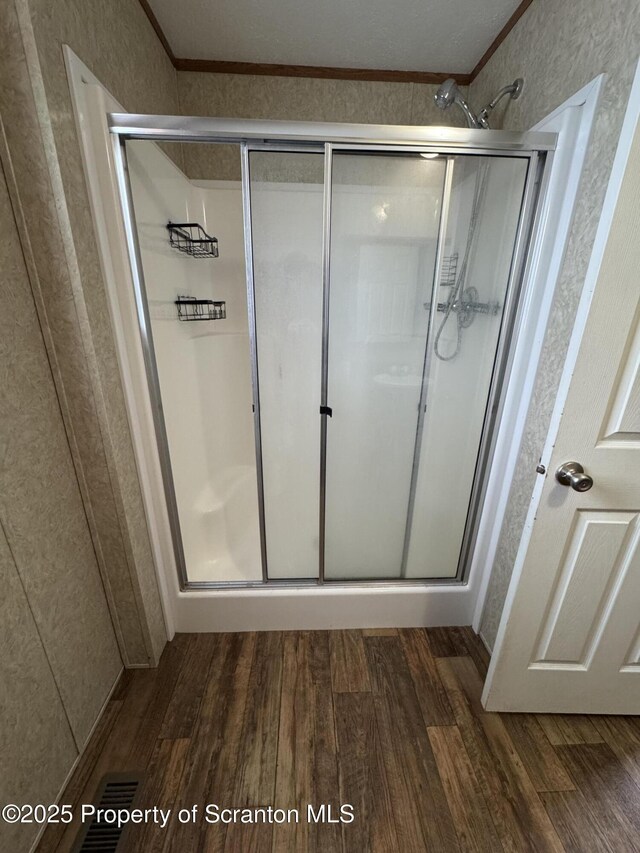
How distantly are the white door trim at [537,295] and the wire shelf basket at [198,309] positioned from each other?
60.5 inches

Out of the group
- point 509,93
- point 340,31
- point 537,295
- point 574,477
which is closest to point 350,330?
point 537,295

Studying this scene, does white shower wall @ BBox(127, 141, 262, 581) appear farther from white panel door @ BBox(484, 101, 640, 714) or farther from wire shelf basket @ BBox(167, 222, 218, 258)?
white panel door @ BBox(484, 101, 640, 714)

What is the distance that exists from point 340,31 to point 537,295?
1307mm

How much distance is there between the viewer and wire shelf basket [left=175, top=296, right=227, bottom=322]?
1793 mm

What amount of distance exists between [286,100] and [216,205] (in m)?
0.60

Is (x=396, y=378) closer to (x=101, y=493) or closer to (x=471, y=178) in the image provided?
(x=471, y=178)

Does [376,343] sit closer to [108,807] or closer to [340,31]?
[340,31]

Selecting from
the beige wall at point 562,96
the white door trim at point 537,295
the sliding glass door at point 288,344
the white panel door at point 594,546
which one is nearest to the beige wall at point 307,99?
the beige wall at point 562,96

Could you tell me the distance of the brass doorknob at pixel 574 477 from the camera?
955 millimetres

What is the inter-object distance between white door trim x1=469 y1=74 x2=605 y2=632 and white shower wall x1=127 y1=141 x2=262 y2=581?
108 cm

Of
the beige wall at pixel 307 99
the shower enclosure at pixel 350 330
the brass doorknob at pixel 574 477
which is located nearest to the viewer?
the brass doorknob at pixel 574 477

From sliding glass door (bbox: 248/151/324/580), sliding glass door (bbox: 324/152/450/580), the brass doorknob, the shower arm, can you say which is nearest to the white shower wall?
sliding glass door (bbox: 248/151/324/580)

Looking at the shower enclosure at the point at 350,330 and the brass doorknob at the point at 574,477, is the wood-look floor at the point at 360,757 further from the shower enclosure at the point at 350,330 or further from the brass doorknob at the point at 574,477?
the brass doorknob at the point at 574,477

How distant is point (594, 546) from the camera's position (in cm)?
106
